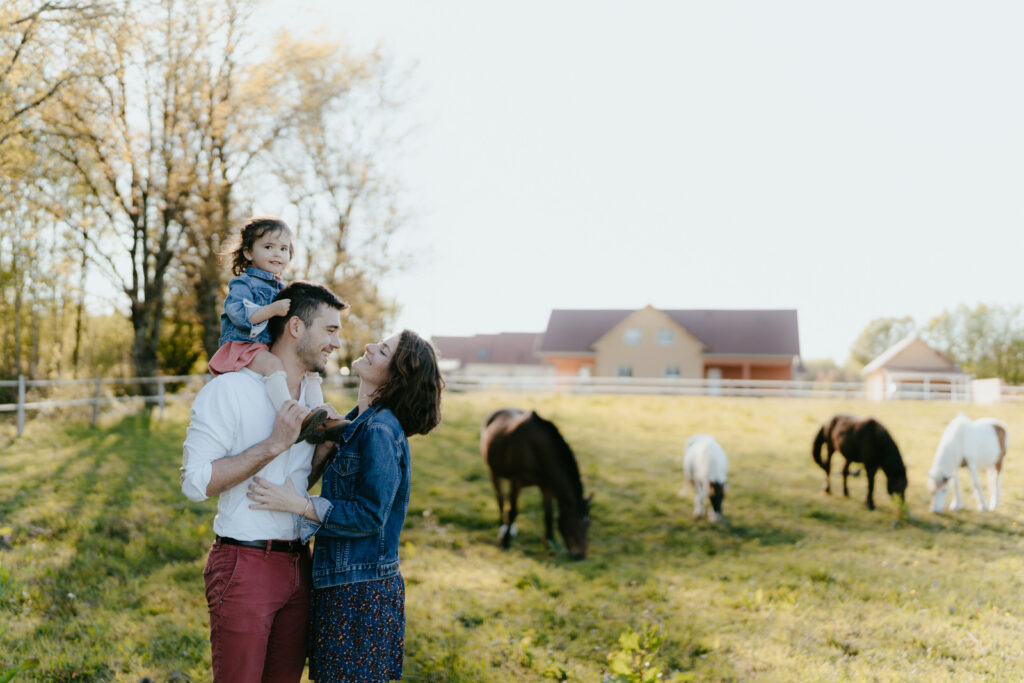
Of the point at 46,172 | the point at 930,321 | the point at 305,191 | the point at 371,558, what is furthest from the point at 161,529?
the point at 930,321

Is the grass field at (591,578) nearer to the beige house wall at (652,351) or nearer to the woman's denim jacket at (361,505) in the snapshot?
the woman's denim jacket at (361,505)

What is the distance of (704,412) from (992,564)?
44.0 feet

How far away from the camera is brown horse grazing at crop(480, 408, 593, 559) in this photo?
744 centimetres

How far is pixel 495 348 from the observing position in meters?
47.9

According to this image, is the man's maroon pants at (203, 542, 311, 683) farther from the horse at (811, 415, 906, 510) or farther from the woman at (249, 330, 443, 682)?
the horse at (811, 415, 906, 510)

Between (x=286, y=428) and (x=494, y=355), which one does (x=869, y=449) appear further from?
(x=494, y=355)

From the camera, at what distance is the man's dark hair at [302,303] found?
2509 mm

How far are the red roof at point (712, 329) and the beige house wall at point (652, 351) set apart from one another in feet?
1.78

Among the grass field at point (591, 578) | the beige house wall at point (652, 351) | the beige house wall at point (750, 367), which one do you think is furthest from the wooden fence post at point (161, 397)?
the beige house wall at point (750, 367)

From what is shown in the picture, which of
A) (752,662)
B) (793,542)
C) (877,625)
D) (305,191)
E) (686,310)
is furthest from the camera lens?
(686,310)

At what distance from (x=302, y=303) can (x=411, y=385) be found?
50 centimetres

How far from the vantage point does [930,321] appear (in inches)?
1650

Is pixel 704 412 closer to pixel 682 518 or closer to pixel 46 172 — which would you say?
pixel 682 518

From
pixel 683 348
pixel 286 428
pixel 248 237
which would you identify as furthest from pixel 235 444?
pixel 683 348
